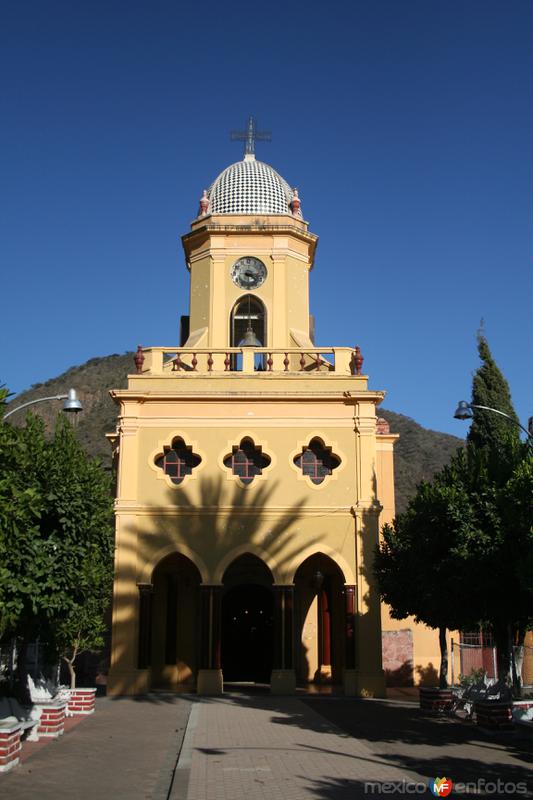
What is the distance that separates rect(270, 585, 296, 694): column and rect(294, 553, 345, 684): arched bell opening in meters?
2.80

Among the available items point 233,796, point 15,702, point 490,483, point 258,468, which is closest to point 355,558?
point 258,468

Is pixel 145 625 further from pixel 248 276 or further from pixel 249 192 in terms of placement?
pixel 249 192

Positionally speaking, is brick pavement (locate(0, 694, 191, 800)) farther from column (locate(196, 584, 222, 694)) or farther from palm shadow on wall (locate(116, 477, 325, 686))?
palm shadow on wall (locate(116, 477, 325, 686))

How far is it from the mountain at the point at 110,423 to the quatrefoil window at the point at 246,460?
3677 cm

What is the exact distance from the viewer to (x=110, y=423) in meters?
84.6

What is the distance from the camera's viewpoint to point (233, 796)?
34.7 ft

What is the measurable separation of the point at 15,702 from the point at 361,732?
21.3 ft

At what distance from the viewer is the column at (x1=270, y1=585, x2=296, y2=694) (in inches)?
944

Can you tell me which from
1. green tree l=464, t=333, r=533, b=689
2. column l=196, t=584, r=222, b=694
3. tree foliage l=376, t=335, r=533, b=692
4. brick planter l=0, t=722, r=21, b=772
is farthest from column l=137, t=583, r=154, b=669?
brick planter l=0, t=722, r=21, b=772

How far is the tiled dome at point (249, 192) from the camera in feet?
101

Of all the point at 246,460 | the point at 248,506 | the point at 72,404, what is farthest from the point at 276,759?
the point at 246,460

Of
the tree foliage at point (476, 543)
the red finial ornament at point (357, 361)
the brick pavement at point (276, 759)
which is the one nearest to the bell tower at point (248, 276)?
the red finial ornament at point (357, 361)

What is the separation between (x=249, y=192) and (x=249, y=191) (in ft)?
0.14

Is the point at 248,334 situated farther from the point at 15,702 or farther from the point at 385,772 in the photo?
the point at 385,772
